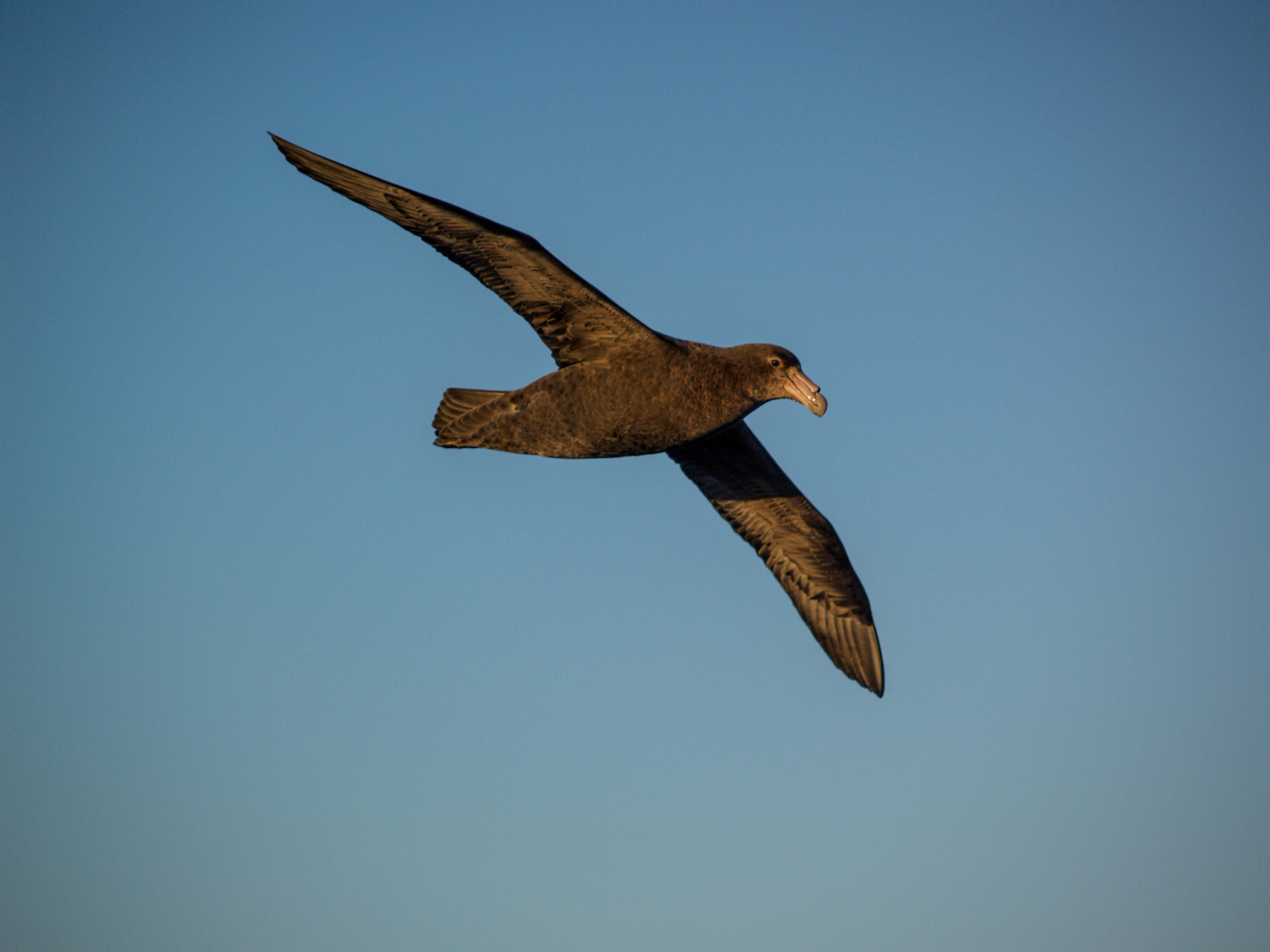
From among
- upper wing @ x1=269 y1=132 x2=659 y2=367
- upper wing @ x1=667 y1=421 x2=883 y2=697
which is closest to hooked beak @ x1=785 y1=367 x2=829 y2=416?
upper wing @ x1=269 y1=132 x2=659 y2=367

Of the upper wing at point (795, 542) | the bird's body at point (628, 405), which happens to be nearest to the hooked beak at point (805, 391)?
the bird's body at point (628, 405)

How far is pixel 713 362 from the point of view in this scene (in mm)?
9680

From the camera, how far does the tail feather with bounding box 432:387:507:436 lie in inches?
405

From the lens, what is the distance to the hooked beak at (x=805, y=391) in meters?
9.61

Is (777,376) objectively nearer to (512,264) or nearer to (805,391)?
(805,391)

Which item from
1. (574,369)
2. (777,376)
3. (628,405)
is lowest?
(628,405)

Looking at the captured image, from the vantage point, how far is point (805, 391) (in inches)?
380

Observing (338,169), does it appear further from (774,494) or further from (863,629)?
(863,629)

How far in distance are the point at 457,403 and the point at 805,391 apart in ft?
10.5

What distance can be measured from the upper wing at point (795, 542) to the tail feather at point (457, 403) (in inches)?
107

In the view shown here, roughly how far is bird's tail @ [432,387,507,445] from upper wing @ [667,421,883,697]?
107 inches

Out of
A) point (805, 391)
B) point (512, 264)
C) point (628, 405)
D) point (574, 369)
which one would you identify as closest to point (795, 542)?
point (805, 391)

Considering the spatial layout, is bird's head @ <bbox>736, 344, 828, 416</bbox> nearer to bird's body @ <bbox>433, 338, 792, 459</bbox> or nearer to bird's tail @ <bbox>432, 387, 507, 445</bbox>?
bird's body @ <bbox>433, 338, 792, 459</bbox>

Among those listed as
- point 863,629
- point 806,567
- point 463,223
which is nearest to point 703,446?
point 806,567
